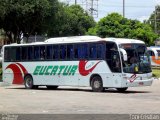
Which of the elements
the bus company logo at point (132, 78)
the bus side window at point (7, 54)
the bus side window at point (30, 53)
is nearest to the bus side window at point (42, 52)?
the bus side window at point (30, 53)

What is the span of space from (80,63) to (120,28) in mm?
44203

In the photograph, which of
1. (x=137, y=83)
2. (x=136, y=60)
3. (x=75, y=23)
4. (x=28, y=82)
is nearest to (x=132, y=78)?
(x=137, y=83)

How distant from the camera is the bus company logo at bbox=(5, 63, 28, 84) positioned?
31.5m

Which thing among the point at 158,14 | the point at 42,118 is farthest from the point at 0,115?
the point at 158,14

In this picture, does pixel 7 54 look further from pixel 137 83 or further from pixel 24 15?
pixel 24 15

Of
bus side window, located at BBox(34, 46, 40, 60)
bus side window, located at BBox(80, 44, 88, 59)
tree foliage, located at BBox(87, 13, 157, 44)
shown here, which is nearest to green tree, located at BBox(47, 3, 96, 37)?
tree foliage, located at BBox(87, 13, 157, 44)

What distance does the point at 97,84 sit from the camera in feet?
88.9

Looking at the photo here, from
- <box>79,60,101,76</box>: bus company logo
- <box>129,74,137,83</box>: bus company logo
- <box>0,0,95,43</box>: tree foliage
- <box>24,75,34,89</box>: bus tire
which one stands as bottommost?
<box>24,75,34,89</box>: bus tire

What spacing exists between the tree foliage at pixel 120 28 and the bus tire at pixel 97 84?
1679 inches

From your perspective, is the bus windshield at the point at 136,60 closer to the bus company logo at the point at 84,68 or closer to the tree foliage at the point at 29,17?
the bus company logo at the point at 84,68

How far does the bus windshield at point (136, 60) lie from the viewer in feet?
85.2

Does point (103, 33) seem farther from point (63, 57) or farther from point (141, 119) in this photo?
point (141, 119)

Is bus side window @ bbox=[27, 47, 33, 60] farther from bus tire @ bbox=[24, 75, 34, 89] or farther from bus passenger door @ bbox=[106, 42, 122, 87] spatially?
bus passenger door @ bbox=[106, 42, 122, 87]

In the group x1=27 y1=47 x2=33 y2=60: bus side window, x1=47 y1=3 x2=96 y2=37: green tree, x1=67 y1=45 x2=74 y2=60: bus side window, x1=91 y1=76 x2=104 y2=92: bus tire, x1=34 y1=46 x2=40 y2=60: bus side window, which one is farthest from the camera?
x1=47 y1=3 x2=96 y2=37: green tree
